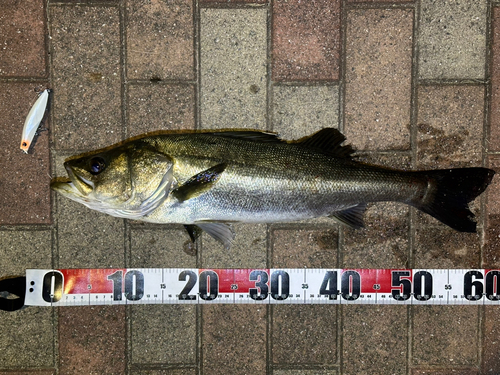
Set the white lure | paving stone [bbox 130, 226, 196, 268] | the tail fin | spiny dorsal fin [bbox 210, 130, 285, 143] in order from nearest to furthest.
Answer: spiny dorsal fin [bbox 210, 130, 285, 143], the tail fin, the white lure, paving stone [bbox 130, 226, 196, 268]

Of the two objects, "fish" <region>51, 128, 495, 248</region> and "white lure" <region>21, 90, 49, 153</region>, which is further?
"white lure" <region>21, 90, 49, 153</region>

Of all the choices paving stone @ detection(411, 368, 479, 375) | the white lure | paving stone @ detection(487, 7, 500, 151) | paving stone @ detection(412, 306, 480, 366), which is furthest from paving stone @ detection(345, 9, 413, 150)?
the white lure

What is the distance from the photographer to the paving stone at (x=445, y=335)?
12.1 feet

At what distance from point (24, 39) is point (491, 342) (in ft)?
17.7

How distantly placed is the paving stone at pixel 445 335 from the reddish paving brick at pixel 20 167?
3.79 metres

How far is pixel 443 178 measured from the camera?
323 centimetres

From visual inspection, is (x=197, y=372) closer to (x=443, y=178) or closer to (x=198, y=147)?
(x=198, y=147)

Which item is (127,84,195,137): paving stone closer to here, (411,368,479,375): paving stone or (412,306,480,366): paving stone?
(412,306,480,366): paving stone

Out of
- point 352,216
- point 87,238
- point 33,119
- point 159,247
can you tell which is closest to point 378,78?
point 352,216

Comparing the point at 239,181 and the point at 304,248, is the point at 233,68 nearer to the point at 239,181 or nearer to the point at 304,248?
the point at 239,181

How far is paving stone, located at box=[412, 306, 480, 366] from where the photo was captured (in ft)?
12.1

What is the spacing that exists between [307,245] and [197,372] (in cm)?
166

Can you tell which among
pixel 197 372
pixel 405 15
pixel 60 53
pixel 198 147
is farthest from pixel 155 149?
pixel 405 15

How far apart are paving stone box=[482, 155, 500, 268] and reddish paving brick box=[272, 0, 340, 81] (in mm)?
1817
